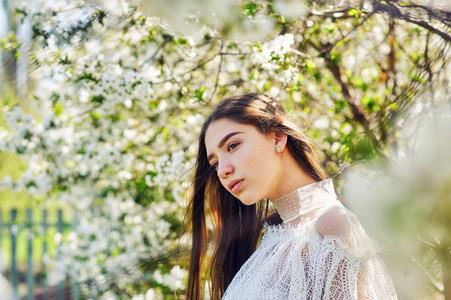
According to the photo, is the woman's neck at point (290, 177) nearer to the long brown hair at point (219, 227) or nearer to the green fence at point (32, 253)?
the long brown hair at point (219, 227)

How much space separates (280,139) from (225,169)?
0.77ft

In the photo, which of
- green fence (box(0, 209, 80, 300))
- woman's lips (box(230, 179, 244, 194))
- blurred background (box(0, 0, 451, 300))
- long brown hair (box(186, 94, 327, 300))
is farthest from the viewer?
green fence (box(0, 209, 80, 300))

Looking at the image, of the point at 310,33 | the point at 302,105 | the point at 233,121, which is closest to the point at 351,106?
the point at 302,105

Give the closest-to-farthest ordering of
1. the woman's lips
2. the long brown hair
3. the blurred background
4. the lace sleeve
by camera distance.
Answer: the lace sleeve → the woman's lips → the long brown hair → the blurred background

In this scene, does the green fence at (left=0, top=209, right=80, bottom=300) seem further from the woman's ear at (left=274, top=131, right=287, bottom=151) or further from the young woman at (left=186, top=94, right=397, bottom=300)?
the woman's ear at (left=274, top=131, right=287, bottom=151)

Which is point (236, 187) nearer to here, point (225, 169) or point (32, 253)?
point (225, 169)

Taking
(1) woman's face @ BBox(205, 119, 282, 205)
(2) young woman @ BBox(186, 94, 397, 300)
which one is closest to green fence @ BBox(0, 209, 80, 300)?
(2) young woman @ BBox(186, 94, 397, 300)

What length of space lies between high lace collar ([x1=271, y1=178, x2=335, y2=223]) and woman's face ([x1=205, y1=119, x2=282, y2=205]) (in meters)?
0.05

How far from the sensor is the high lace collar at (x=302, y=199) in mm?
1572

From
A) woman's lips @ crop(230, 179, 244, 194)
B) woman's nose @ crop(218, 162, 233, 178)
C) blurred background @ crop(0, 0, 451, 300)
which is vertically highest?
woman's nose @ crop(218, 162, 233, 178)

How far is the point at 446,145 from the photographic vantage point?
0.53 metres

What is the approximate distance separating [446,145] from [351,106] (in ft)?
8.70

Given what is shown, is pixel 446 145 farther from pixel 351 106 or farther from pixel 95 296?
pixel 95 296

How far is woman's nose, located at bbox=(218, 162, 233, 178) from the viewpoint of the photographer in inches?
61.9
